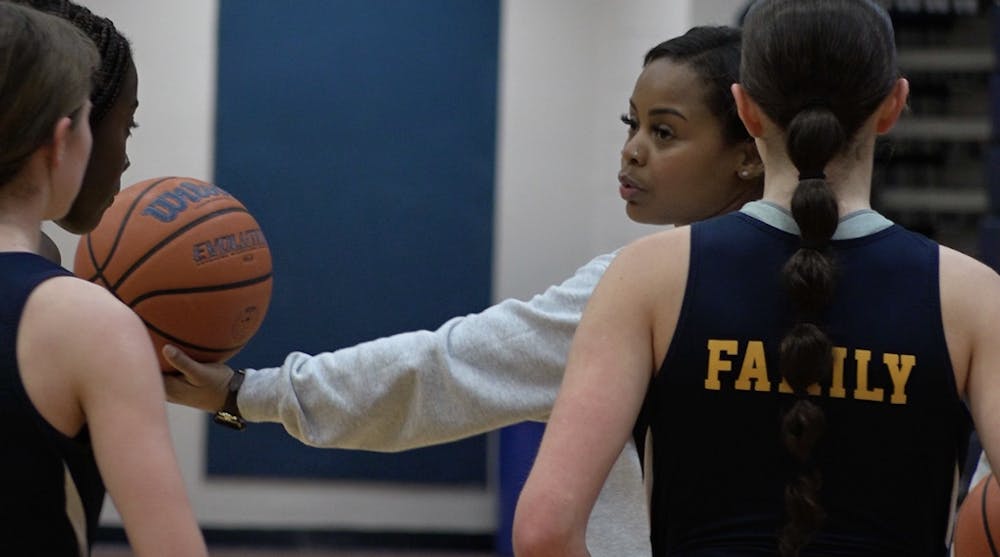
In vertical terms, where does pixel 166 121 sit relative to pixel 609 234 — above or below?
above

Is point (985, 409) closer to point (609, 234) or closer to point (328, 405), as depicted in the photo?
point (328, 405)

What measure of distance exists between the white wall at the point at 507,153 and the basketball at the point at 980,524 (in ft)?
13.7

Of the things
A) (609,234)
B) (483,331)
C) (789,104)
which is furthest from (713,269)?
(609,234)

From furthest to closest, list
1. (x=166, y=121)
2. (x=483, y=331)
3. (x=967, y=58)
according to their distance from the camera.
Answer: (x=967, y=58)
(x=166, y=121)
(x=483, y=331)

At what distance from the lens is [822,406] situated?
60.9 inches

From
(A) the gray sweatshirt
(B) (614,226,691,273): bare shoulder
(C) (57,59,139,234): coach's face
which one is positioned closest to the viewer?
(B) (614,226,691,273): bare shoulder

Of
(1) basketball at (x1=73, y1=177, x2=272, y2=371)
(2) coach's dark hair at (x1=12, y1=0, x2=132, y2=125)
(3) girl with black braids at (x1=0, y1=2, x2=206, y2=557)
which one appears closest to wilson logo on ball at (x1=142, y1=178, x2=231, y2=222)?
(1) basketball at (x1=73, y1=177, x2=272, y2=371)

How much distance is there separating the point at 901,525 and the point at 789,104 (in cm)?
47

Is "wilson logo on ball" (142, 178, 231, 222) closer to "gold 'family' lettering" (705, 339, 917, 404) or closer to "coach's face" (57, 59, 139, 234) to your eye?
"coach's face" (57, 59, 139, 234)

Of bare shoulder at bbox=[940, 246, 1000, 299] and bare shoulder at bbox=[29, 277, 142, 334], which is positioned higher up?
bare shoulder at bbox=[940, 246, 1000, 299]

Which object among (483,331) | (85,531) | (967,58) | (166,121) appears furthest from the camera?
(967,58)

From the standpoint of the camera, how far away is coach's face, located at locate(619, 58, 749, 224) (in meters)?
2.20

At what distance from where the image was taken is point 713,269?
157cm

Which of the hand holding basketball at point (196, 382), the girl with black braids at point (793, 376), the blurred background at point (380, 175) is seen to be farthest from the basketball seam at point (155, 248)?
the blurred background at point (380, 175)
